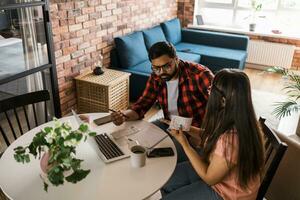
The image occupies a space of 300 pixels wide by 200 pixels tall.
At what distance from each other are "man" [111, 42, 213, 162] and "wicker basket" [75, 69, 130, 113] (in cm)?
103

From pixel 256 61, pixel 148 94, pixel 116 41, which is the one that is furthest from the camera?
pixel 256 61

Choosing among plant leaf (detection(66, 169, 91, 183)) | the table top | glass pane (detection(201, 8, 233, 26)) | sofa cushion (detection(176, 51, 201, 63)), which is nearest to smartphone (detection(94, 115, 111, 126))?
the table top

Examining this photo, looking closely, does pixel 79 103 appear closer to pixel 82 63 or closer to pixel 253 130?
pixel 82 63

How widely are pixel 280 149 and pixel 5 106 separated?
5.12 ft

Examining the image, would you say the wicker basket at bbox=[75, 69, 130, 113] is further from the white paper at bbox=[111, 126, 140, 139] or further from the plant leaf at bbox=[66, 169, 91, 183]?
the plant leaf at bbox=[66, 169, 91, 183]

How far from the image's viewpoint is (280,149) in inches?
50.4

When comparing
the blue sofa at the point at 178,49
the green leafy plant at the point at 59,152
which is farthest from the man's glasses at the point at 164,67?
the blue sofa at the point at 178,49

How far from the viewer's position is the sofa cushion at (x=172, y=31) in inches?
182

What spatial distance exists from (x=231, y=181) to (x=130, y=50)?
2.49m

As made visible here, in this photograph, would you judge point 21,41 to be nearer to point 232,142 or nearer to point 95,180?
point 95,180

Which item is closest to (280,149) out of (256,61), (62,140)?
(62,140)

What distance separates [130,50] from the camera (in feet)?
11.7

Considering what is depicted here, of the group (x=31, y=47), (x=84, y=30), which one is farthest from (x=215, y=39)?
(x=31, y=47)

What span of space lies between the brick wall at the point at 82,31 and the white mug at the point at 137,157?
1707mm
